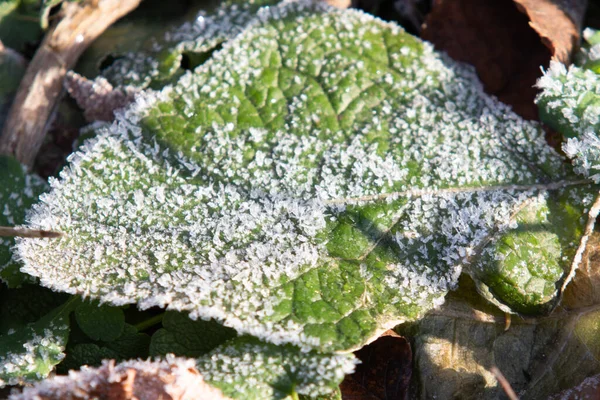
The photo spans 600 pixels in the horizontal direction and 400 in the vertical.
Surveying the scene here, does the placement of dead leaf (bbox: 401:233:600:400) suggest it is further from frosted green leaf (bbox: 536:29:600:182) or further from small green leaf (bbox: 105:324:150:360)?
small green leaf (bbox: 105:324:150:360)

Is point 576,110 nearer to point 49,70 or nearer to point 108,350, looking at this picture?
point 108,350

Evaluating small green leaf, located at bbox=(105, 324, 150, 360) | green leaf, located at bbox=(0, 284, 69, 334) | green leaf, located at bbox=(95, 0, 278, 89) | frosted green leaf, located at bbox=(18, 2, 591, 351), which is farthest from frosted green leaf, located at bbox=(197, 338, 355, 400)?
green leaf, located at bbox=(95, 0, 278, 89)

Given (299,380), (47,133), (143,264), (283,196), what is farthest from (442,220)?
(47,133)

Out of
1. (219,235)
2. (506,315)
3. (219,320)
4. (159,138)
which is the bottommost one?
(506,315)

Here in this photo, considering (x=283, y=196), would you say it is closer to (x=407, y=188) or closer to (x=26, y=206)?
(x=407, y=188)

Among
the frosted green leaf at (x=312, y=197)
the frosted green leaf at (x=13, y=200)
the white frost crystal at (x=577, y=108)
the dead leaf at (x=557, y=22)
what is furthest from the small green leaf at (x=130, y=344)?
the dead leaf at (x=557, y=22)

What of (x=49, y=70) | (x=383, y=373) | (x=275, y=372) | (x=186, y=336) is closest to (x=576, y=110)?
(x=383, y=373)
